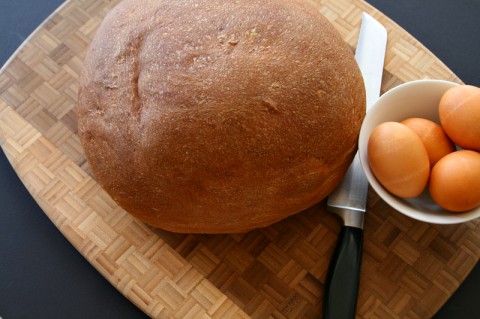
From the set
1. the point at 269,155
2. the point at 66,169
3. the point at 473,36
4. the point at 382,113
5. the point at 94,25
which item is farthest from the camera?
the point at 473,36

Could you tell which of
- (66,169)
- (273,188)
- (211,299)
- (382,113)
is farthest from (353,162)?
(66,169)

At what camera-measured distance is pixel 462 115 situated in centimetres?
94

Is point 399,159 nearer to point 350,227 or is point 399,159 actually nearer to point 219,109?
point 350,227

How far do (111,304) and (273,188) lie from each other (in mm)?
552

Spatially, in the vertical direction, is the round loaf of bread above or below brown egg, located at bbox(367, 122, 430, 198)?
above

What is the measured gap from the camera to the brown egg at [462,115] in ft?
3.05

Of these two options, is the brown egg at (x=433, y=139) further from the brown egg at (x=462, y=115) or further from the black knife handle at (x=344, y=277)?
the black knife handle at (x=344, y=277)

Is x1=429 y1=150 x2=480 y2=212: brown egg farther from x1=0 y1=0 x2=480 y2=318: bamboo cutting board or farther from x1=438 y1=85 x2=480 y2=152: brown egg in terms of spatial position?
x1=0 y1=0 x2=480 y2=318: bamboo cutting board

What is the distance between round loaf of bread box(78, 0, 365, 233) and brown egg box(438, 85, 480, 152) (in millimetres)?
165

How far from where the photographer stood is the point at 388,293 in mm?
1081

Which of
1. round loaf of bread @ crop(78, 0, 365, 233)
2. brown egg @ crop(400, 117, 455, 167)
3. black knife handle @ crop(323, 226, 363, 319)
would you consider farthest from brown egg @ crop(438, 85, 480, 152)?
black knife handle @ crop(323, 226, 363, 319)

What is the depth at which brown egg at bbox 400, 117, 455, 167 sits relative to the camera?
0.98 meters

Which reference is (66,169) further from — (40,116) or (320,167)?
(320,167)

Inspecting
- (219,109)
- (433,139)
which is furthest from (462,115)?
(219,109)
